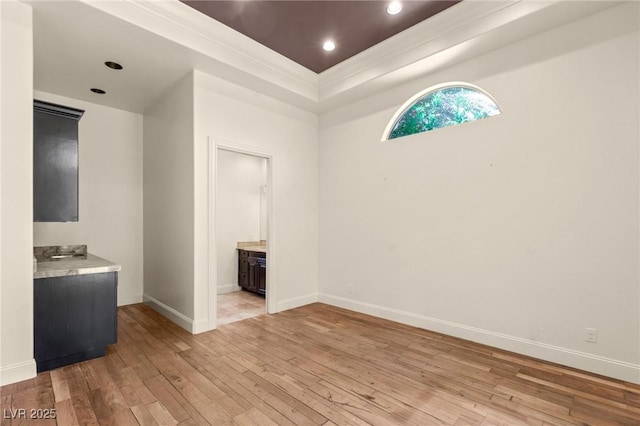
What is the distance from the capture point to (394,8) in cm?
304

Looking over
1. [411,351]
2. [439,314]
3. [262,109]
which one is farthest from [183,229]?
[439,314]

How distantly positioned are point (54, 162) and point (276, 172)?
2.50 metres

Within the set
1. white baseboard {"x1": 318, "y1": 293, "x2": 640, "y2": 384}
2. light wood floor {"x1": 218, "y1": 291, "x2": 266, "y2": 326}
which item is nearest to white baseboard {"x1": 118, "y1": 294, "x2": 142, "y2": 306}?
light wood floor {"x1": 218, "y1": 291, "x2": 266, "y2": 326}

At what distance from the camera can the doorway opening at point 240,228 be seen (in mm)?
5434

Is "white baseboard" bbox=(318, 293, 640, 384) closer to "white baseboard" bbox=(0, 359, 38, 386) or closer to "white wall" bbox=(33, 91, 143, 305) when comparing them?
"white baseboard" bbox=(0, 359, 38, 386)

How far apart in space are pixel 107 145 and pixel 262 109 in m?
2.52

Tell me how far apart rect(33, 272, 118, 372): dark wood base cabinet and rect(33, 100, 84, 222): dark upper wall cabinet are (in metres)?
0.70

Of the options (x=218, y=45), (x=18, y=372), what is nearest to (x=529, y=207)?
(x=218, y=45)

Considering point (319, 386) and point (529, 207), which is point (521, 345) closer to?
point (529, 207)

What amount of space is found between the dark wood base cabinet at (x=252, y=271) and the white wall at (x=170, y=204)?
1518mm

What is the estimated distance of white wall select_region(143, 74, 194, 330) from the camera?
3762 millimetres

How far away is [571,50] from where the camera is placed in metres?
2.81

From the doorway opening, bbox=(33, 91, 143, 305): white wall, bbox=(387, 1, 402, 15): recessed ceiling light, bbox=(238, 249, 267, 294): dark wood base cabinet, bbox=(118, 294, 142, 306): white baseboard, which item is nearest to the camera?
bbox=(387, 1, 402, 15): recessed ceiling light

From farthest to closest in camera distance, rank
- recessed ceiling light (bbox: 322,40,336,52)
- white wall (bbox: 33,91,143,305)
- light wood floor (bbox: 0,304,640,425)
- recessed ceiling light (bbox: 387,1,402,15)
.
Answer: white wall (bbox: 33,91,143,305) → recessed ceiling light (bbox: 322,40,336,52) → recessed ceiling light (bbox: 387,1,402,15) → light wood floor (bbox: 0,304,640,425)
